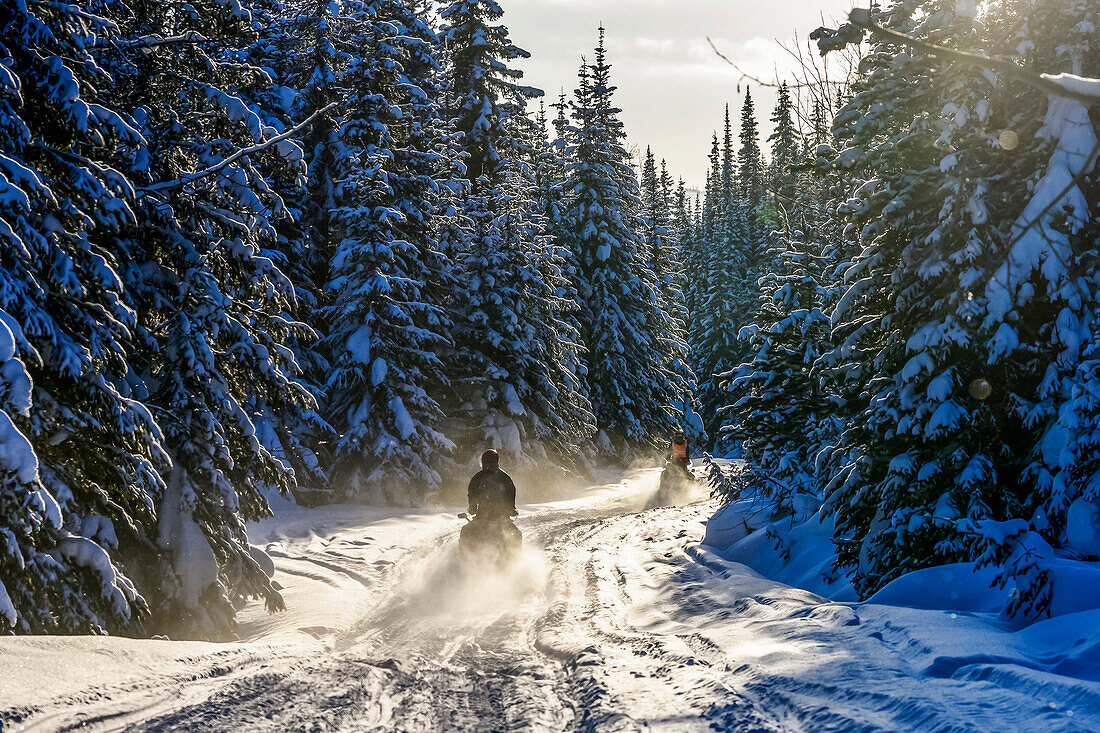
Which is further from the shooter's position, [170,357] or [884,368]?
[884,368]

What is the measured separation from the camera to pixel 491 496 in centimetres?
1227

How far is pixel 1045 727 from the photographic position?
4.04 metres

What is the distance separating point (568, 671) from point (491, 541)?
17.9 ft

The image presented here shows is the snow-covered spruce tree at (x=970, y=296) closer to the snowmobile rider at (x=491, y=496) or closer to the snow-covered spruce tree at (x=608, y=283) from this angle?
the snowmobile rider at (x=491, y=496)

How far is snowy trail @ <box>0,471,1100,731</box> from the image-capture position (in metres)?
4.75

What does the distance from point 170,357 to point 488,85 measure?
24778 mm

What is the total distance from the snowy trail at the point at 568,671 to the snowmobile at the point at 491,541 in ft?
3.99

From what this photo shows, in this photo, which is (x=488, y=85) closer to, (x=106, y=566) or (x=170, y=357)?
(x=170, y=357)

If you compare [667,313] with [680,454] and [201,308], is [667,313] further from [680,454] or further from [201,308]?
[201,308]

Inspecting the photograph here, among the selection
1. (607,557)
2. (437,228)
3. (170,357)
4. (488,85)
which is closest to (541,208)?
(488,85)

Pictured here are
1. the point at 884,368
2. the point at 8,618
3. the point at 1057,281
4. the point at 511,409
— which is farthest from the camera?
the point at 511,409

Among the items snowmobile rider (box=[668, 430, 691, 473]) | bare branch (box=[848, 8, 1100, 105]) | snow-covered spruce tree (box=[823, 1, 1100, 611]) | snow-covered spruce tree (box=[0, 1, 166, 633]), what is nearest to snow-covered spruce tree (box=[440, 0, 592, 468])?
snowmobile rider (box=[668, 430, 691, 473])

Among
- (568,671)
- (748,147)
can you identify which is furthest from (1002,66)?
(748,147)

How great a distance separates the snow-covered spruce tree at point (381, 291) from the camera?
21.4 meters
